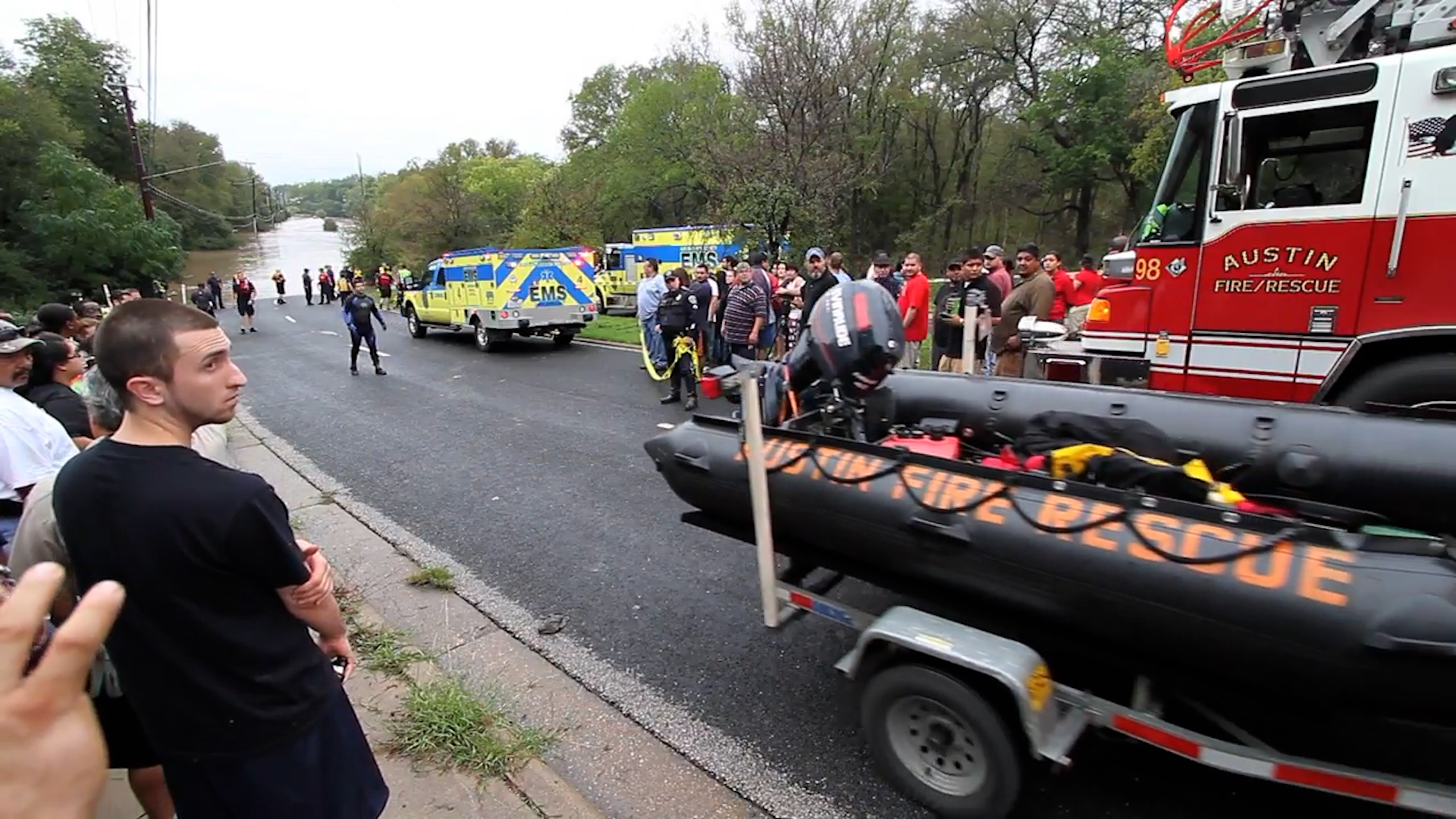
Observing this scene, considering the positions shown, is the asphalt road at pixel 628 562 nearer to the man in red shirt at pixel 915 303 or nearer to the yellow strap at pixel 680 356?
the yellow strap at pixel 680 356

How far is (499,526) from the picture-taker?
207 inches

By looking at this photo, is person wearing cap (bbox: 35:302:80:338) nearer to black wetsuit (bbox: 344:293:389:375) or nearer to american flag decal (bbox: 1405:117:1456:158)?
black wetsuit (bbox: 344:293:389:375)

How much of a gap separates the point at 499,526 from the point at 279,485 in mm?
2623

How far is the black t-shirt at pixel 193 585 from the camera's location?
1.43m

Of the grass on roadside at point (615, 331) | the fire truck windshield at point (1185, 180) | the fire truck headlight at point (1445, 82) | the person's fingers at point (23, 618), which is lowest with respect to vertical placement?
the grass on roadside at point (615, 331)

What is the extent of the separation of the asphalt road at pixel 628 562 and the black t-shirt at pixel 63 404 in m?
2.07

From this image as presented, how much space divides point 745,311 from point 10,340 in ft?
21.7

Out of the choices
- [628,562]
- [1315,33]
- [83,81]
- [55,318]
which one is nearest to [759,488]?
[628,562]

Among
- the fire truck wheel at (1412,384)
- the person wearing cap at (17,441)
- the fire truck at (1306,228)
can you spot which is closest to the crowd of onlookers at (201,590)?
the person wearing cap at (17,441)

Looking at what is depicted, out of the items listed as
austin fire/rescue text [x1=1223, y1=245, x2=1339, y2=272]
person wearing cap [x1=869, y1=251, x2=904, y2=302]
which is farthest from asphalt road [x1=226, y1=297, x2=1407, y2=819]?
austin fire/rescue text [x1=1223, y1=245, x2=1339, y2=272]

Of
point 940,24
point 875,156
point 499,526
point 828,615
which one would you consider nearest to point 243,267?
point 875,156

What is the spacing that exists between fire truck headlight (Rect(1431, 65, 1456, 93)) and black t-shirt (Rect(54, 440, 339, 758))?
18.8 ft

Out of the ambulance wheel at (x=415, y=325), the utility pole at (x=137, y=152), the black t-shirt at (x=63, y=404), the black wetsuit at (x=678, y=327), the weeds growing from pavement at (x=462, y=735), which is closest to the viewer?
the weeds growing from pavement at (x=462, y=735)

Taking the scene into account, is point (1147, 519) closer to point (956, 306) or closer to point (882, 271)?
point (956, 306)
